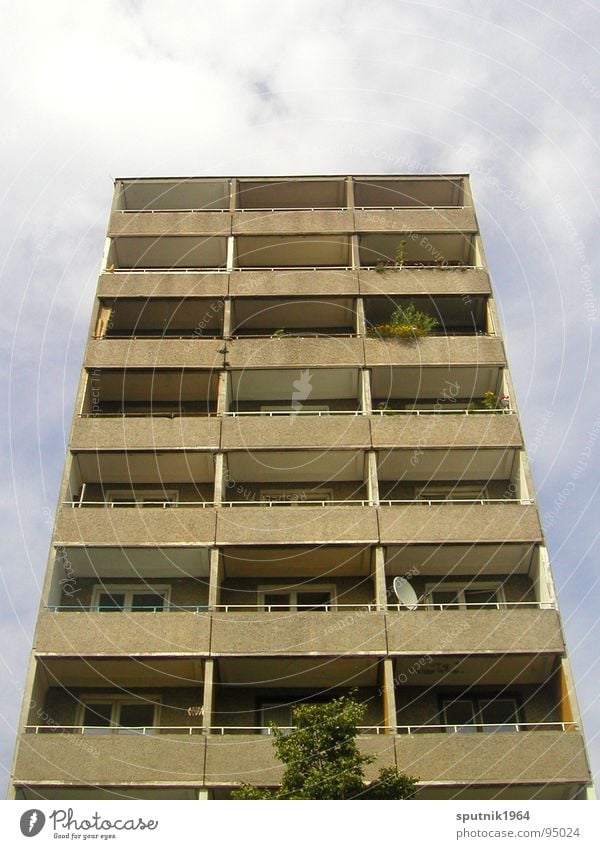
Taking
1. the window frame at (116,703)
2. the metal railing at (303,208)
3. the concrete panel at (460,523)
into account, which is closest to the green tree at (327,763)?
the window frame at (116,703)

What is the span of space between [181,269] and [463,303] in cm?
1003

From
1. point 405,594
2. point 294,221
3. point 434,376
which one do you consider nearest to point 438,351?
point 434,376

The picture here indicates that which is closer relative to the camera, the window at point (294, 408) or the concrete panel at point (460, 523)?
the concrete panel at point (460, 523)

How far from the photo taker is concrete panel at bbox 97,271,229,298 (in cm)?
3038

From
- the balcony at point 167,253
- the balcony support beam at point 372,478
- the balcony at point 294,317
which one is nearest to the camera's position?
the balcony support beam at point 372,478

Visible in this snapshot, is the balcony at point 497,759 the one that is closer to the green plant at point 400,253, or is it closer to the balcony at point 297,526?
the balcony at point 297,526

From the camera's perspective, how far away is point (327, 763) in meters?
17.2

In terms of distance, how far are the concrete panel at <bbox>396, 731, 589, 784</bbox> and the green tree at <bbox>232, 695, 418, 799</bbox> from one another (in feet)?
6.63

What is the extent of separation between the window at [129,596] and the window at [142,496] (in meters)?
2.77

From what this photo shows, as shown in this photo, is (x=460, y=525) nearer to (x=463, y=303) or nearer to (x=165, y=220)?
(x=463, y=303)

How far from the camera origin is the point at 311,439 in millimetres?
26438

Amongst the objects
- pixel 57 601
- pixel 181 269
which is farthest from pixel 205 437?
pixel 181 269

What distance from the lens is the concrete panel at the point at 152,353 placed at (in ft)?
93.7

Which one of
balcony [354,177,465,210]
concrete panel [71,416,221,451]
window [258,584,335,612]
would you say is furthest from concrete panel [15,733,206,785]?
balcony [354,177,465,210]
